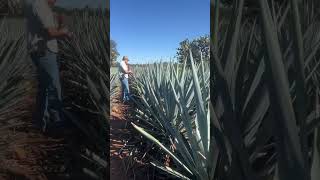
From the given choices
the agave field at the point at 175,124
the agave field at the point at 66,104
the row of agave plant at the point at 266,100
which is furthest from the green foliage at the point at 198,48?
the row of agave plant at the point at 266,100

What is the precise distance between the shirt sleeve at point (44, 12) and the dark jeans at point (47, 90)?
116mm

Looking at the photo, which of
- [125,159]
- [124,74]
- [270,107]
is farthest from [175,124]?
[270,107]

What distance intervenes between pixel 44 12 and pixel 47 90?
12.2 inches

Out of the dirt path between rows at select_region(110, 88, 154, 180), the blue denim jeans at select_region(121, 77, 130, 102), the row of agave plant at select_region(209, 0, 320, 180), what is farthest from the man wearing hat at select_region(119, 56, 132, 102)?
the row of agave plant at select_region(209, 0, 320, 180)

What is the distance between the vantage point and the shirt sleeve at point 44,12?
142 cm

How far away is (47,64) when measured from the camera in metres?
1.52

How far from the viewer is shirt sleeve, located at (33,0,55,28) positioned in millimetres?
1416

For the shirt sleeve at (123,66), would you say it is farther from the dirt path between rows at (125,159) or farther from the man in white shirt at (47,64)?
→ the man in white shirt at (47,64)

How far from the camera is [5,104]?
1.54 metres

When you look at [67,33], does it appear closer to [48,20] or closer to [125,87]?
[48,20]

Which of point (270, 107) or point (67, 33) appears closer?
point (270, 107)

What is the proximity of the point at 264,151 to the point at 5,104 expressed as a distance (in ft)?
3.88

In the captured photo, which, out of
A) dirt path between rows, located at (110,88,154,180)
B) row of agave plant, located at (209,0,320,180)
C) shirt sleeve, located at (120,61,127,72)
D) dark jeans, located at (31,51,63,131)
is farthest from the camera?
shirt sleeve, located at (120,61,127,72)

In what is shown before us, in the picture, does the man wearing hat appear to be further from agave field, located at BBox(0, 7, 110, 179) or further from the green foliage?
agave field, located at BBox(0, 7, 110, 179)
